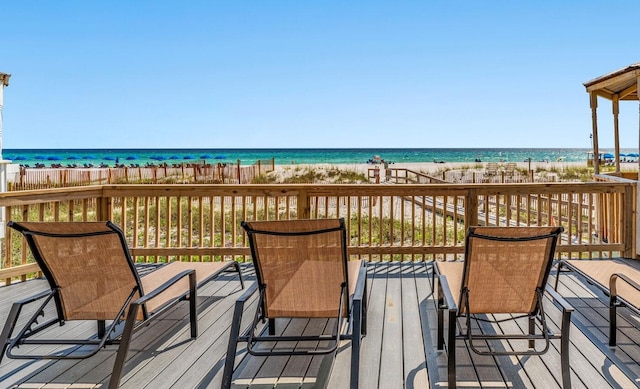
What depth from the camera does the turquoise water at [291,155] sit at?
45281 millimetres

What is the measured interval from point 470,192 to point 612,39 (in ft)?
88.4

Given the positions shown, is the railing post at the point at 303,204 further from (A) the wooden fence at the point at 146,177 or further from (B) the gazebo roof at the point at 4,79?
(A) the wooden fence at the point at 146,177

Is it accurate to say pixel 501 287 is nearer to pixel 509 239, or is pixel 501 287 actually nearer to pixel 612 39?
pixel 509 239

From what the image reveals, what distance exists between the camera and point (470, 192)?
4.39 meters

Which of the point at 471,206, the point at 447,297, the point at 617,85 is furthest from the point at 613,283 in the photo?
the point at 617,85

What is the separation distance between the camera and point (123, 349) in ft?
6.16

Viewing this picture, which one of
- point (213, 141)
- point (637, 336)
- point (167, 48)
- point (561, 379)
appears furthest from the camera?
point (213, 141)

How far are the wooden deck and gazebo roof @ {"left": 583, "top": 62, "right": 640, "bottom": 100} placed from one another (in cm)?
487

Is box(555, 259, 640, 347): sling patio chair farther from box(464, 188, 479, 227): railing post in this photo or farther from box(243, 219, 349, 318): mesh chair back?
box(243, 219, 349, 318): mesh chair back

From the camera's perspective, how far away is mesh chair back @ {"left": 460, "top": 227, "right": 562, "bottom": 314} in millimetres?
2043

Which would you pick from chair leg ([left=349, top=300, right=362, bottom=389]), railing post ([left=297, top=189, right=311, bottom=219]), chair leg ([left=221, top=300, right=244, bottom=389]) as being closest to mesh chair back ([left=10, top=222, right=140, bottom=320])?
chair leg ([left=221, top=300, right=244, bottom=389])

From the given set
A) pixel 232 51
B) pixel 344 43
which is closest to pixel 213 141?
pixel 232 51

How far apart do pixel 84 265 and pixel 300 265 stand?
1144 mm

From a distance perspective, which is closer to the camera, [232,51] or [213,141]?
[232,51]
